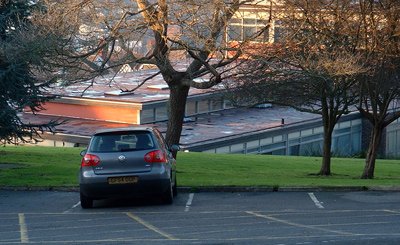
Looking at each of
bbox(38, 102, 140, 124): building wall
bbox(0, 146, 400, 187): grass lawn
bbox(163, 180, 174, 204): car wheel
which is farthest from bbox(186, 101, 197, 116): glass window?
bbox(163, 180, 174, 204): car wheel

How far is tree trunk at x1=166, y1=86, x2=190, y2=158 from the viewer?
867 inches

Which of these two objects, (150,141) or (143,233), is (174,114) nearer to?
(150,141)

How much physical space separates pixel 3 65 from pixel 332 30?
8.79 metres

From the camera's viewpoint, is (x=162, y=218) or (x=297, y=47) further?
(x=297, y=47)

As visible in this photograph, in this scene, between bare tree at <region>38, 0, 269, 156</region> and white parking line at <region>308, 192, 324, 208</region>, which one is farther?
bare tree at <region>38, 0, 269, 156</region>

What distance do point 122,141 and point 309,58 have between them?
19.7ft

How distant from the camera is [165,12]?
720 inches

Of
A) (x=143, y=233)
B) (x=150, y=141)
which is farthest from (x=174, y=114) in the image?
(x=143, y=233)

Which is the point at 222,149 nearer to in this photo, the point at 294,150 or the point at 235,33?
the point at 294,150

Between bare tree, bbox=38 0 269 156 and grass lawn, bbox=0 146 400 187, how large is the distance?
2.57 m

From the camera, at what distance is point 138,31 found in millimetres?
19094

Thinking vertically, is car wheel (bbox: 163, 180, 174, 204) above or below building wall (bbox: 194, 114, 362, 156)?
below

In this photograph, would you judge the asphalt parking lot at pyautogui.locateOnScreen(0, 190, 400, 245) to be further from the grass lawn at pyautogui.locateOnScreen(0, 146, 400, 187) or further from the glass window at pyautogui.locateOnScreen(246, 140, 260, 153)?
the glass window at pyautogui.locateOnScreen(246, 140, 260, 153)

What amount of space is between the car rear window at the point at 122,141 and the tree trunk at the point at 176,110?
6192 mm
